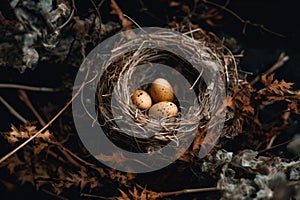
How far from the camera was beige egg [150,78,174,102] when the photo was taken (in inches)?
74.4

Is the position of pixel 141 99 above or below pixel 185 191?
above

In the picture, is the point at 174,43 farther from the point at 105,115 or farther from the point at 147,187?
the point at 147,187

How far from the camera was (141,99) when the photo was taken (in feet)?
6.13

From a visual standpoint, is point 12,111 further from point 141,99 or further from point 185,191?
point 185,191

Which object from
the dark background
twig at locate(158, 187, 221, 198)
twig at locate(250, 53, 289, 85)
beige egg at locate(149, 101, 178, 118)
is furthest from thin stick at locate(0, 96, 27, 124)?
twig at locate(250, 53, 289, 85)

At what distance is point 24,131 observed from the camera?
174cm

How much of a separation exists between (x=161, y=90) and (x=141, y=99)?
8 centimetres

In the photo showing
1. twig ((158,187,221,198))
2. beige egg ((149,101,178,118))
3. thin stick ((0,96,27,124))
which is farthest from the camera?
thin stick ((0,96,27,124))

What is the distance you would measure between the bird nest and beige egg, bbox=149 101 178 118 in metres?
0.02

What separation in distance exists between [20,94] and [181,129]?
60 cm

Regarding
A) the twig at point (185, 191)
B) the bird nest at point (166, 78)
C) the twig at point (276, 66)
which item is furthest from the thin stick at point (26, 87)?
the twig at point (276, 66)

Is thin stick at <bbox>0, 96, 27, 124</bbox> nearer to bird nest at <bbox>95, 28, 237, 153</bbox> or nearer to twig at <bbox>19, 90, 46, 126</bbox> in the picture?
twig at <bbox>19, 90, 46, 126</bbox>

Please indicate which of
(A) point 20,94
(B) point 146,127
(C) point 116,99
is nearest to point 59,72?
(A) point 20,94

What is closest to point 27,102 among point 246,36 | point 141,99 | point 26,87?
point 26,87
